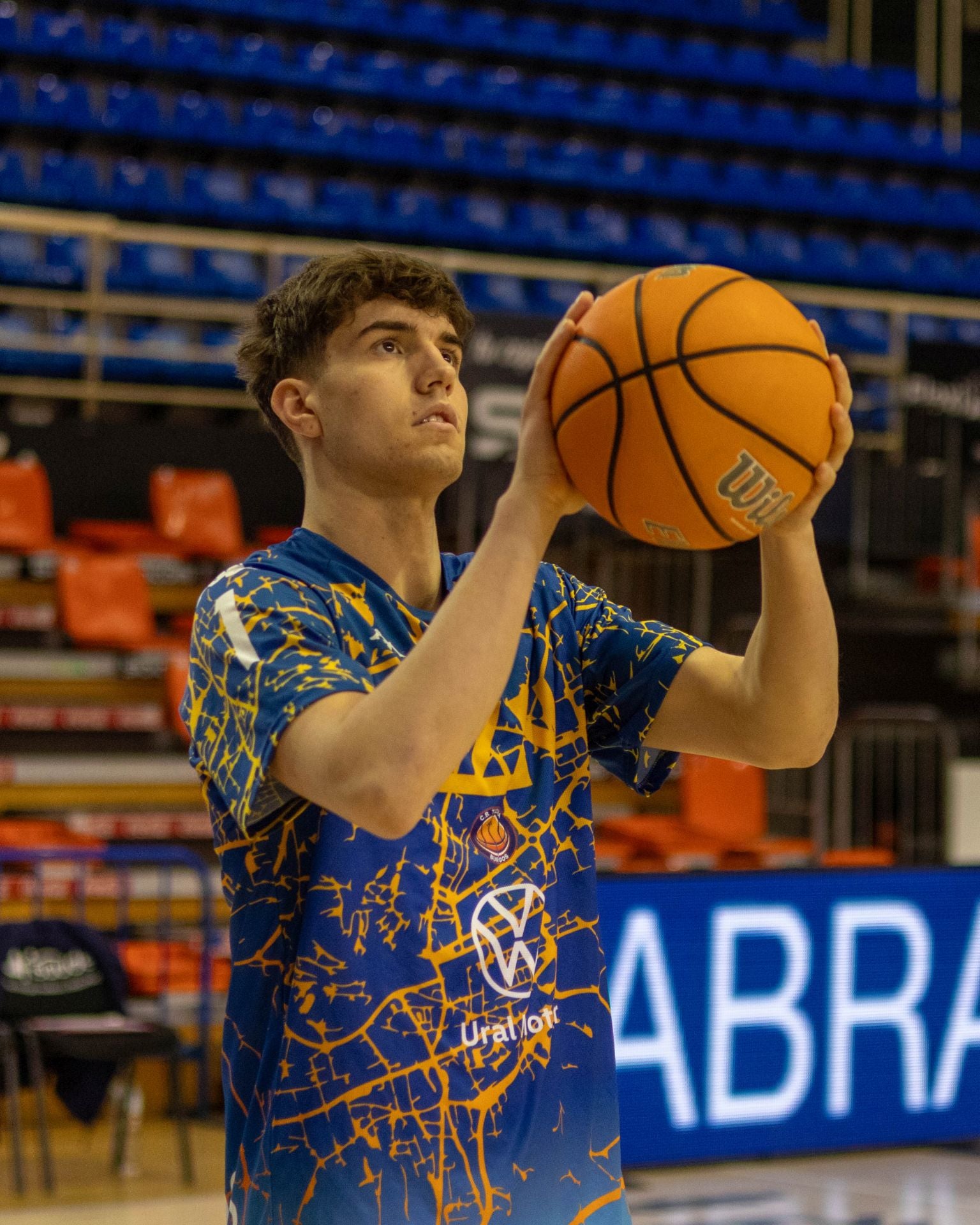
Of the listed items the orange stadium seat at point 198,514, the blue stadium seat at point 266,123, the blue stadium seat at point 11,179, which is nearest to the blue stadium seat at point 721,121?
the blue stadium seat at point 266,123

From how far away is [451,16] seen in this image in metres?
14.2

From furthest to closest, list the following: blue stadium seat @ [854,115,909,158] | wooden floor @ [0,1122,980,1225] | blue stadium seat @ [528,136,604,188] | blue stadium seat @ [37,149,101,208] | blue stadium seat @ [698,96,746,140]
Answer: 1. blue stadium seat @ [854,115,909,158]
2. blue stadium seat @ [698,96,746,140]
3. blue stadium seat @ [528,136,604,188]
4. blue stadium seat @ [37,149,101,208]
5. wooden floor @ [0,1122,980,1225]

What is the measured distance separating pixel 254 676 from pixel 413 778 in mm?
213

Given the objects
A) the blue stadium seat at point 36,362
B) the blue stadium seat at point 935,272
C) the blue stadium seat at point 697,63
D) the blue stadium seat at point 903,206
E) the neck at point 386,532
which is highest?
the blue stadium seat at point 697,63

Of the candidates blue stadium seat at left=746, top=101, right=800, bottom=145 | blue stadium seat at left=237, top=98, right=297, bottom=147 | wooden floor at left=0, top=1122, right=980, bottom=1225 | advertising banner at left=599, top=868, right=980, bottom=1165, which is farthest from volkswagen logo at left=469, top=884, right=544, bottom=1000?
blue stadium seat at left=746, top=101, right=800, bottom=145

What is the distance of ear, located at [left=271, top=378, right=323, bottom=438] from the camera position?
168 cm

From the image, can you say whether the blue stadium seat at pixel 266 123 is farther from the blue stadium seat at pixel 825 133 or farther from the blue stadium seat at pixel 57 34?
the blue stadium seat at pixel 825 133

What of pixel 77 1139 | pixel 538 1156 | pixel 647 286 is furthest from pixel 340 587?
pixel 77 1139

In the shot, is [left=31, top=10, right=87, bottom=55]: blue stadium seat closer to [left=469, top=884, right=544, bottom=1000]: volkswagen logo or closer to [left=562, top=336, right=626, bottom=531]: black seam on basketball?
[left=562, top=336, right=626, bottom=531]: black seam on basketball

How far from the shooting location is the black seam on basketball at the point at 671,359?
1.49 meters

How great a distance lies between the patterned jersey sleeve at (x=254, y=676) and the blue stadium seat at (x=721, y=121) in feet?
43.5

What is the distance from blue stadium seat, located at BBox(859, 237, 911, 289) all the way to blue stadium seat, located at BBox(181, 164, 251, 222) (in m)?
4.99

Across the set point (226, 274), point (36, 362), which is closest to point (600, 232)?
point (226, 274)

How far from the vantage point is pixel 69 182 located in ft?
37.4
